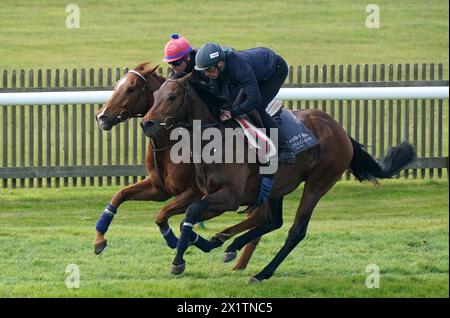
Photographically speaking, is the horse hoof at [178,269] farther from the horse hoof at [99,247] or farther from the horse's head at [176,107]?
the horse's head at [176,107]

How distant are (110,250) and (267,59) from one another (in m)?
2.14

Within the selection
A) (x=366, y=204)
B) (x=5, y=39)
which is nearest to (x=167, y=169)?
(x=366, y=204)

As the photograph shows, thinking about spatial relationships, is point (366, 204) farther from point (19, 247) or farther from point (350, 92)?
point (19, 247)

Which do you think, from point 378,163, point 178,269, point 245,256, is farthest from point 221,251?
point 178,269

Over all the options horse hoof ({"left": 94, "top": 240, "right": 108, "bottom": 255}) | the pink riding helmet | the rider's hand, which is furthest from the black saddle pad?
horse hoof ({"left": 94, "top": 240, "right": 108, "bottom": 255})

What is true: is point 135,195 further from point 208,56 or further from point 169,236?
point 208,56

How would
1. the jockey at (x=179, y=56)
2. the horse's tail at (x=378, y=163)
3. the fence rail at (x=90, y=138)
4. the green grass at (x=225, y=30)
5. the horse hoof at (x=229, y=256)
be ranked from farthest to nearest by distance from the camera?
the green grass at (x=225, y=30)
the fence rail at (x=90, y=138)
the horse's tail at (x=378, y=163)
the horse hoof at (x=229, y=256)
the jockey at (x=179, y=56)

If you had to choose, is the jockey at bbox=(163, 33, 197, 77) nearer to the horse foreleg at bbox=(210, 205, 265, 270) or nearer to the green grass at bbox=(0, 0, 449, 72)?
the horse foreleg at bbox=(210, 205, 265, 270)

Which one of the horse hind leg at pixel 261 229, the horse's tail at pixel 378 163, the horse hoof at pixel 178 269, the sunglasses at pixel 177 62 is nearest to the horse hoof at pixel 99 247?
the horse hoof at pixel 178 269

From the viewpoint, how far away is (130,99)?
31.2ft

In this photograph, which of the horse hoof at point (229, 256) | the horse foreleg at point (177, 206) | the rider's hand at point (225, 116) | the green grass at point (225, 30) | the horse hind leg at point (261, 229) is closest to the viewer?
the rider's hand at point (225, 116)

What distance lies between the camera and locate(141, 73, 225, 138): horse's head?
8.77m

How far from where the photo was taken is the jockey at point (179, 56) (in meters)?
9.20

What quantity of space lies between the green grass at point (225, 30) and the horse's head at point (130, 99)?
9570mm
